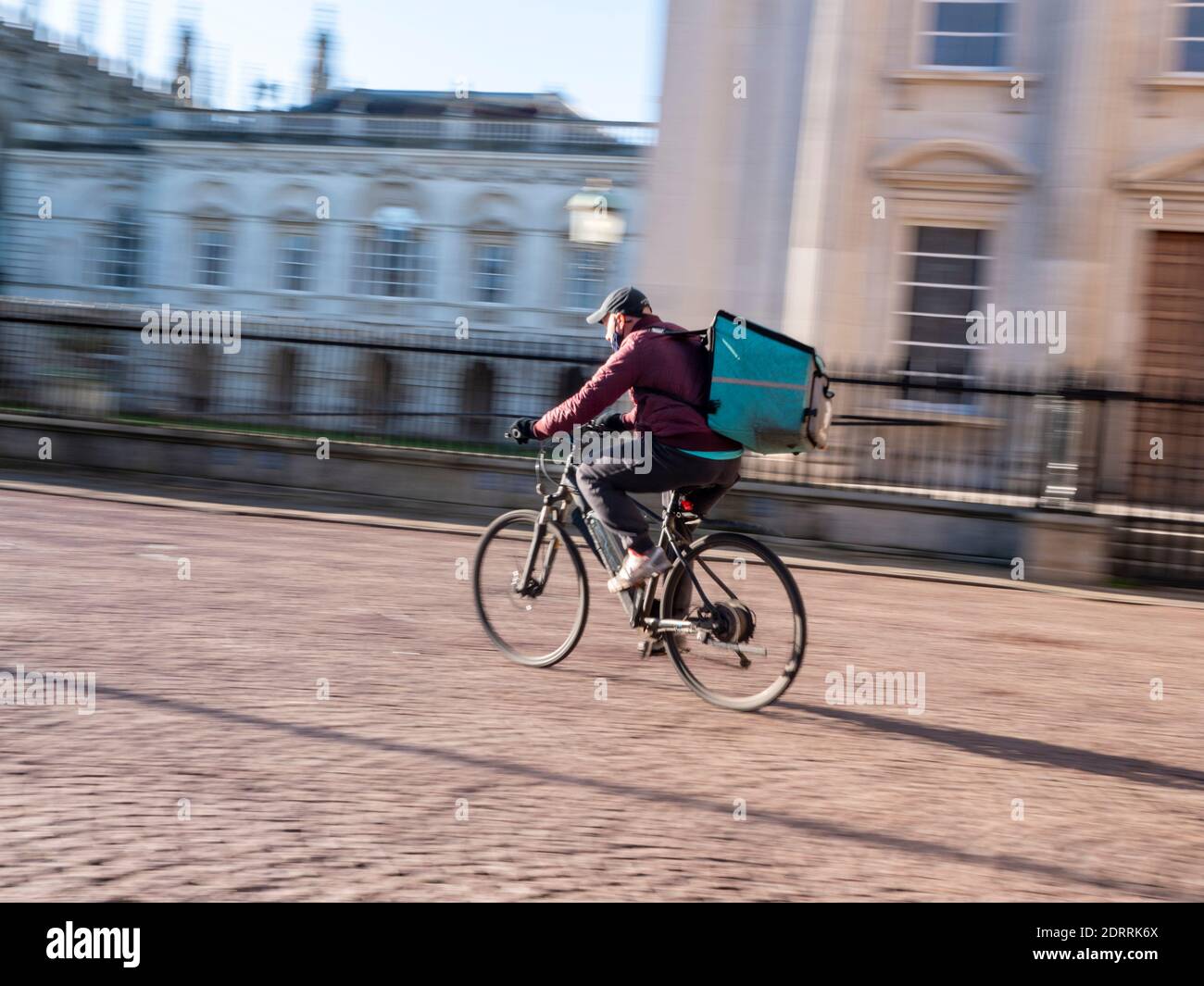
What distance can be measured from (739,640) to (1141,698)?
261cm

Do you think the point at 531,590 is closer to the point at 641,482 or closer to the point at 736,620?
the point at 641,482

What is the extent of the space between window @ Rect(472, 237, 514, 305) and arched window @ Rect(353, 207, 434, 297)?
60.5 inches

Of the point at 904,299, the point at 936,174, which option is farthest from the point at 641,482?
the point at 936,174

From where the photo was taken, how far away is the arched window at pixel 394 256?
4378 centimetres

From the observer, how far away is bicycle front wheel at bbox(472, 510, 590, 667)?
272 inches

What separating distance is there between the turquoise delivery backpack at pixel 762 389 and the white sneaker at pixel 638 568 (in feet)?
2.15

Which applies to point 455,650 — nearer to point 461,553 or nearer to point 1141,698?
point 1141,698

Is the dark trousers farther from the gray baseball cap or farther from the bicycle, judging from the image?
the gray baseball cap

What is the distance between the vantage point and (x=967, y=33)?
685 inches

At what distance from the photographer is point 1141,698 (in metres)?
7.36

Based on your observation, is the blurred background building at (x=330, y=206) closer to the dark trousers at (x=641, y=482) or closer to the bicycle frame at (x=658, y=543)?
the bicycle frame at (x=658, y=543)

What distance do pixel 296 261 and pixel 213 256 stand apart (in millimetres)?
3406

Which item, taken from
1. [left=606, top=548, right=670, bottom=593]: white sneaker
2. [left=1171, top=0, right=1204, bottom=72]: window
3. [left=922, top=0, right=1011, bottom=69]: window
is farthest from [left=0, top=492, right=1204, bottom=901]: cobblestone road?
[left=922, top=0, right=1011, bottom=69]: window

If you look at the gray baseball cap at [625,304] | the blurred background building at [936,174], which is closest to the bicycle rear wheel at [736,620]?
the gray baseball cap at [625,304]
